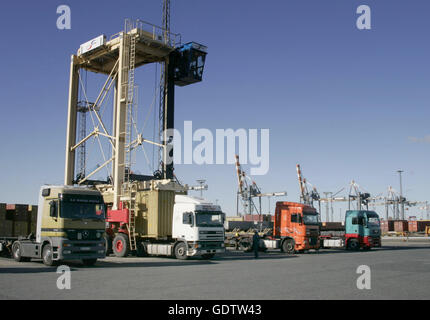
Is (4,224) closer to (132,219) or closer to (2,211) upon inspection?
(2,211)

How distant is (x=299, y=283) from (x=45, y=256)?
414 inches

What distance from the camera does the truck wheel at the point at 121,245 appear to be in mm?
25422

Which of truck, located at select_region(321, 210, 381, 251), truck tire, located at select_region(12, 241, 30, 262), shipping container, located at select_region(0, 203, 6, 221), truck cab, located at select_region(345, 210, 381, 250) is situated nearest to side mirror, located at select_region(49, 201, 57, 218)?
truck tire, located at select_region(12, 241, 30, 262)

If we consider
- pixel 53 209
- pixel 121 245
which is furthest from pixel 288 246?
pixel 53 209

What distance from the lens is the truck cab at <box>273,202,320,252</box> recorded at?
29.9m

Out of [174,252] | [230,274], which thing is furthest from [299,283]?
[174,252]

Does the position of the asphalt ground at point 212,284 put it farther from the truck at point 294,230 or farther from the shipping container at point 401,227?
the shipping container at point 401,227

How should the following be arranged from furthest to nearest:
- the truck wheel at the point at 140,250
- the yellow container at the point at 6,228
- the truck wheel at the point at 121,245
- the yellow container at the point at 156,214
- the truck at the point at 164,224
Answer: the truck wheel at the point at 140,250
the truck wheel at the point at 121,245
the yellow container at the point at 156,214
the yellow container at the point at 6,228
the truck at the point at 164,224

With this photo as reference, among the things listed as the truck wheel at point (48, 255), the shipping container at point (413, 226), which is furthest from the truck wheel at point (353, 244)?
the shipping container at point (413, 226)

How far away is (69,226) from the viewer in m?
18.0

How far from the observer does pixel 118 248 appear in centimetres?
2588

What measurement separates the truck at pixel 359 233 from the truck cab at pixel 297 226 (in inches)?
199

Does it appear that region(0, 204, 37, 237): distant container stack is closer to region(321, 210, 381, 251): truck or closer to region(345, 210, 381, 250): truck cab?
region(321, 210, 381, 251): truck

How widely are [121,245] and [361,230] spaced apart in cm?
1824
